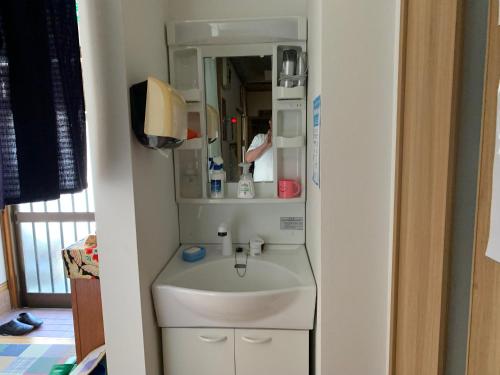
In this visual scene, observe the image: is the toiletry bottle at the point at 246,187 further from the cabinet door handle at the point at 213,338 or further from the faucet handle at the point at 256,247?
the cabinet door handle at the point at 213,338

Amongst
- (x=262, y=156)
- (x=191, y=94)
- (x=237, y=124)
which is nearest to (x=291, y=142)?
(x=262, y=156)

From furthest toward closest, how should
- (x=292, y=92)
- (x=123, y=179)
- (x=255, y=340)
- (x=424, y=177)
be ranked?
(x=292, y=92)
(x=255, y=340)
(x=123, y=179)
(x=424, y=177)

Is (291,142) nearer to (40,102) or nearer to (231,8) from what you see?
(231,8)

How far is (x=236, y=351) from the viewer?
1350 millimetres

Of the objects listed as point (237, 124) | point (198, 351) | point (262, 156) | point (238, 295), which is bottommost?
point (198, 351)

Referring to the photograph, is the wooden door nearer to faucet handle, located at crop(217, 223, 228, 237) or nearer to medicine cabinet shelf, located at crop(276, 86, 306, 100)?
medicine cabinet shelf, located at crop(276, 86, 306, 100)

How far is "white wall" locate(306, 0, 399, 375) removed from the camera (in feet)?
3.43

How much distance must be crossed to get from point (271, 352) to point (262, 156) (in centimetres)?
92

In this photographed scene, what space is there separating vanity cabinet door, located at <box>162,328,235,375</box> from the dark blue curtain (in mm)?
→ 755

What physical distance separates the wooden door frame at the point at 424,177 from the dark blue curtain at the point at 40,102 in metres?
1.14

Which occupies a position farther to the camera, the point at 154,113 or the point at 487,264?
the point at 154,113

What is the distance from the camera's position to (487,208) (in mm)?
653

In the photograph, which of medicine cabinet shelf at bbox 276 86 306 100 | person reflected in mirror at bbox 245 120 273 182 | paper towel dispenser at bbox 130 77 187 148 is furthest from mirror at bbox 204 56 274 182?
paper towel dispenser at bbox 130 77 187 148

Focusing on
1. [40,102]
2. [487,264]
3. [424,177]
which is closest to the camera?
[487,264]
